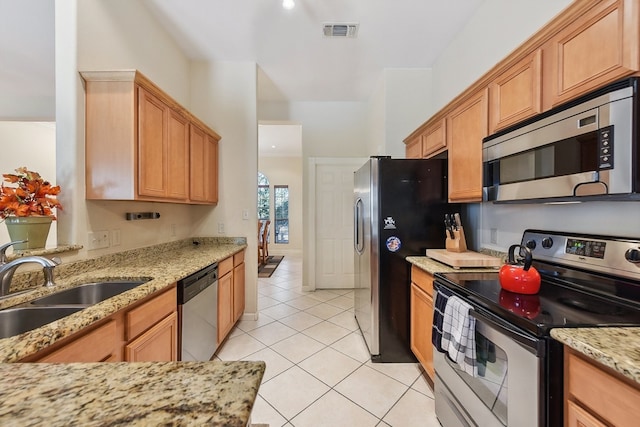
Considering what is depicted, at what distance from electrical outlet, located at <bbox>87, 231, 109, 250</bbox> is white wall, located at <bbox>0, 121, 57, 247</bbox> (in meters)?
2.70

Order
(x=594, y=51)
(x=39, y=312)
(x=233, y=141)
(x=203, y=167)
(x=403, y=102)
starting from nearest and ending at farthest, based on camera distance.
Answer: (x=594, y=51) < (x=39, y=312) < (x=203, y=167) < (x=233, y=141) < (x=403, y=102)

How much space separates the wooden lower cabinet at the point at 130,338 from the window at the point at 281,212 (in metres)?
6.04

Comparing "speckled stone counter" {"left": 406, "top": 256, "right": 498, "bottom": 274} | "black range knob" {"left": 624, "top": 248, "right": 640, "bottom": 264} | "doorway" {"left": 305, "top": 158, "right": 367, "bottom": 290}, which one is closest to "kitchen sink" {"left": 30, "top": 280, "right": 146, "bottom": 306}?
"speckled stone counter" {"left": 406, "top": 256, "right": 498, "bottom": 274}

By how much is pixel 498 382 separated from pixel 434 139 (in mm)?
1860

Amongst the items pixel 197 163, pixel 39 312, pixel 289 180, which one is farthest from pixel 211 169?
pixel 289 180

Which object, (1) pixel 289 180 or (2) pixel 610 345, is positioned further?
(1) pixel 289 180

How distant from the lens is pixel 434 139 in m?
2.28

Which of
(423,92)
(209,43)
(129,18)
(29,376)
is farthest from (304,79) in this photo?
(29,376)

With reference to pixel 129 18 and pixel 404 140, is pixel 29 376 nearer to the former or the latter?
pixel 129 18

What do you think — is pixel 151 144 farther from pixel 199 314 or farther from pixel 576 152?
pixel 576 152

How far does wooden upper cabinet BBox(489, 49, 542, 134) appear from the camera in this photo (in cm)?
129

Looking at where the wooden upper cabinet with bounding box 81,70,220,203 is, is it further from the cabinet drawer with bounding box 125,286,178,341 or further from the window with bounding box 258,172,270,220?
the window with bounding box 258,172,270,220

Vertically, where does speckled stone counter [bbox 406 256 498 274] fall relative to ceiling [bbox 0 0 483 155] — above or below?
below

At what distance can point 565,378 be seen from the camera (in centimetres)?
84
